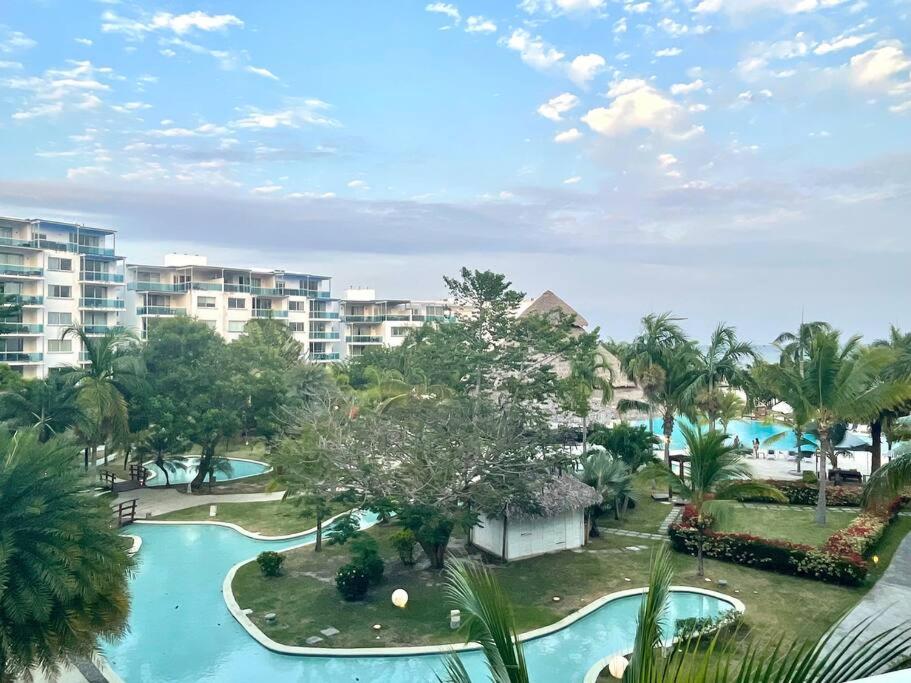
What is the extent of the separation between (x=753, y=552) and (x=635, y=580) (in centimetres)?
358

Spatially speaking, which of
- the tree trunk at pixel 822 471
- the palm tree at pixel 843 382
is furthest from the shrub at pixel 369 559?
the tree trunk at pixel 822 471

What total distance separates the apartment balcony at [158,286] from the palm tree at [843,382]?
170ft

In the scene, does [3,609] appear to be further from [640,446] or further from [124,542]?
[640,446]

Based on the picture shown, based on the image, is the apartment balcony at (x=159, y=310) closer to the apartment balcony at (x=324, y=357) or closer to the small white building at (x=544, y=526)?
the apartment balcony at (x=324, y=357)

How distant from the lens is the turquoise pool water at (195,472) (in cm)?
3069

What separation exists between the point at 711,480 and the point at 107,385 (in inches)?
869

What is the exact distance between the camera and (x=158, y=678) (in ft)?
41.0

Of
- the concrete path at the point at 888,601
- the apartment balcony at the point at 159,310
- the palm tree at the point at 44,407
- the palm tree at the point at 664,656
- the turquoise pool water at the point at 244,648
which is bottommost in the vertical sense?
the turquoise pool water at the point at 244,648

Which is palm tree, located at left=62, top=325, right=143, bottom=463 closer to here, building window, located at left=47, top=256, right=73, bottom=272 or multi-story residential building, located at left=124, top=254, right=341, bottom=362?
building window, located at left=47, top=256, right=73, bottom=272

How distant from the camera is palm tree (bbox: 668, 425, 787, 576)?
16531 millimetres

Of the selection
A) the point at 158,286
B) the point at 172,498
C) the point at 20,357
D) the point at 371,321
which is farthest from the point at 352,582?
the point at 371,321

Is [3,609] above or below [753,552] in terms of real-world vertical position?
above

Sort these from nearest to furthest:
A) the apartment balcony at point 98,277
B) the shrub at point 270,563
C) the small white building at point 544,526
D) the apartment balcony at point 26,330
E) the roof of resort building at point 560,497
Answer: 1. the shrub at point 270,563
2. the roof of resort building at point 560,497
3. the small white building at point 544,526
4. the apartment balcony at point 26,330
5. the apartment balcony at point 98,277

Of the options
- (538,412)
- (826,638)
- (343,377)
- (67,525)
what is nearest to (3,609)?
(67,525)
